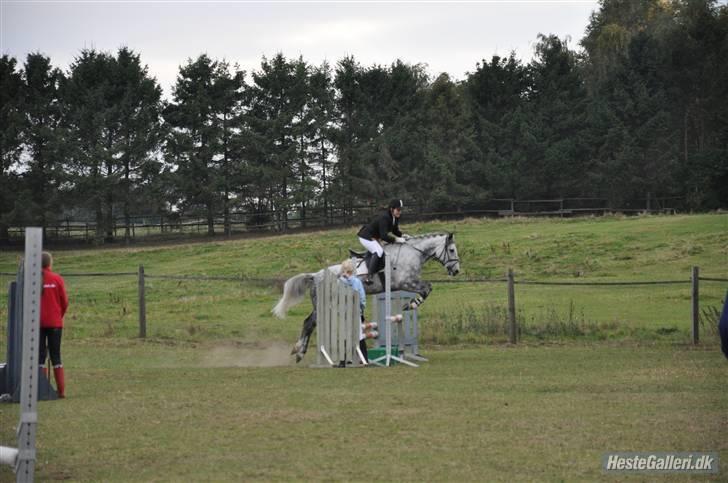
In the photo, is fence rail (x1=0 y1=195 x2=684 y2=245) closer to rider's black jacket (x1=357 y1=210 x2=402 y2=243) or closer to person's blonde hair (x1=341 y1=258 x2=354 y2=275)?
rider's black jacket (x1=357 y1=210 x2=402 y2=243)

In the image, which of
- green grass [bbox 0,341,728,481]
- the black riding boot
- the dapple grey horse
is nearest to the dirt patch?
the dapple grey horse

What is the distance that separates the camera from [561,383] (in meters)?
14.7

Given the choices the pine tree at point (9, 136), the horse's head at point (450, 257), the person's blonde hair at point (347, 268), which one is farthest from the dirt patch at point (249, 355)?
the pine tree at point (9, 136)

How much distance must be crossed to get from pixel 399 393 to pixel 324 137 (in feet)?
170

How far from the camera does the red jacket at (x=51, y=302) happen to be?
1362cm

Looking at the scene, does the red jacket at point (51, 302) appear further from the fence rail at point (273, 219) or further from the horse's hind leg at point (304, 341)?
the fence rail at point (273, 219)

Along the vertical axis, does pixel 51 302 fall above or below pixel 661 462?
above

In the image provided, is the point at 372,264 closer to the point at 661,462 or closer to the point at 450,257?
the point at 450,257

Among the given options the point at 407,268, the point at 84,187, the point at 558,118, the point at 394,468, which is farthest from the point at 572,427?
the point at 558,118

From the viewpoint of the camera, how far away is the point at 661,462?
29.2 ft

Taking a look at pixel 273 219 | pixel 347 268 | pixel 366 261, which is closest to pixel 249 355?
pixel 366 261

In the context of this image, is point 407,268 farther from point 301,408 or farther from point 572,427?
point 572,427

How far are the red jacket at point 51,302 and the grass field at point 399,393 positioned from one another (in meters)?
1.07

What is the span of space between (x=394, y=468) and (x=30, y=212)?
54319mm
